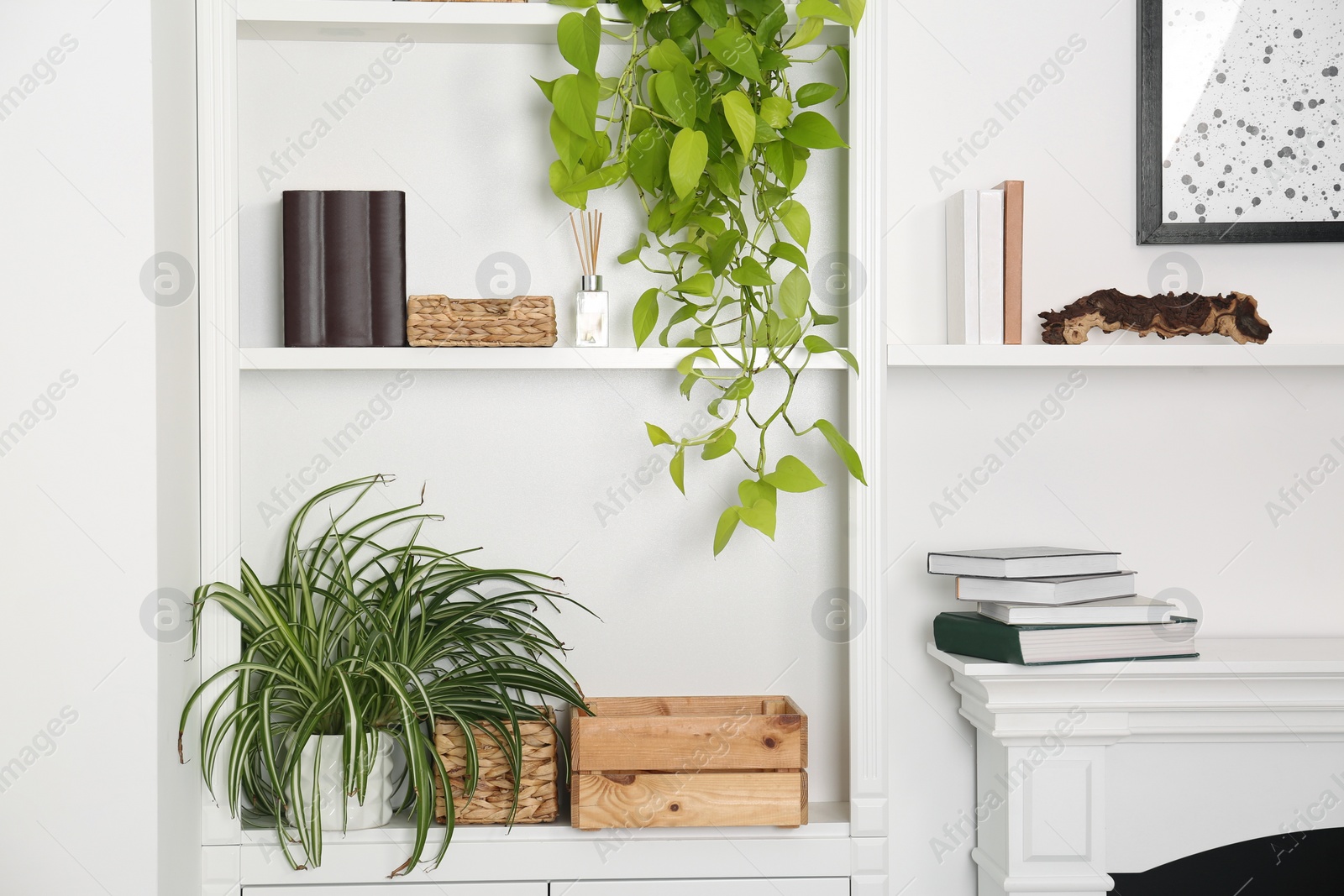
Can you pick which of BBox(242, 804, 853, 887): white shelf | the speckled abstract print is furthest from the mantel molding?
the speckled abstract print

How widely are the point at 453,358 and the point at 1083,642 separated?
1021 millimetres

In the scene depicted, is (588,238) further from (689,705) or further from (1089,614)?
(1089,614)

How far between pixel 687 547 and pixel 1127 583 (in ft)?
2.24

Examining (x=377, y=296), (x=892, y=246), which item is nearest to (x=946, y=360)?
(x=892, y=246)

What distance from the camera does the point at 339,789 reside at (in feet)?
4.24

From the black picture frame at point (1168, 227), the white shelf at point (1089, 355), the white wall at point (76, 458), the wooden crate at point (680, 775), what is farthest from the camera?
the black picture frame at point (1168, 227)

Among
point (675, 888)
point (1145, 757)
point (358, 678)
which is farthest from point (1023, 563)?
point (358, 678)

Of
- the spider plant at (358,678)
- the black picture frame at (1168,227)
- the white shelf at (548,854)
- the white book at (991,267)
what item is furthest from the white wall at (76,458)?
the black picture frame at (1168,227)

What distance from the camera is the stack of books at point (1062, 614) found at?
4.41ft

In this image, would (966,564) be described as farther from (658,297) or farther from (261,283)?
(261,283)

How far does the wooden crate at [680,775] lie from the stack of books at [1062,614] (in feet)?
1.09

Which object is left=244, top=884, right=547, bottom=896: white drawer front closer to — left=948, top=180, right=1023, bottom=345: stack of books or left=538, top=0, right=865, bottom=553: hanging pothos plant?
left=538, top=0, right=865, bottom=553: hanging pothos plant

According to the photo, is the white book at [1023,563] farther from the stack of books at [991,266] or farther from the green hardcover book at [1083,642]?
the stack of books at [991,266]

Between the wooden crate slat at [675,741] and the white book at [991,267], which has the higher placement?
the white book at [991,267]
